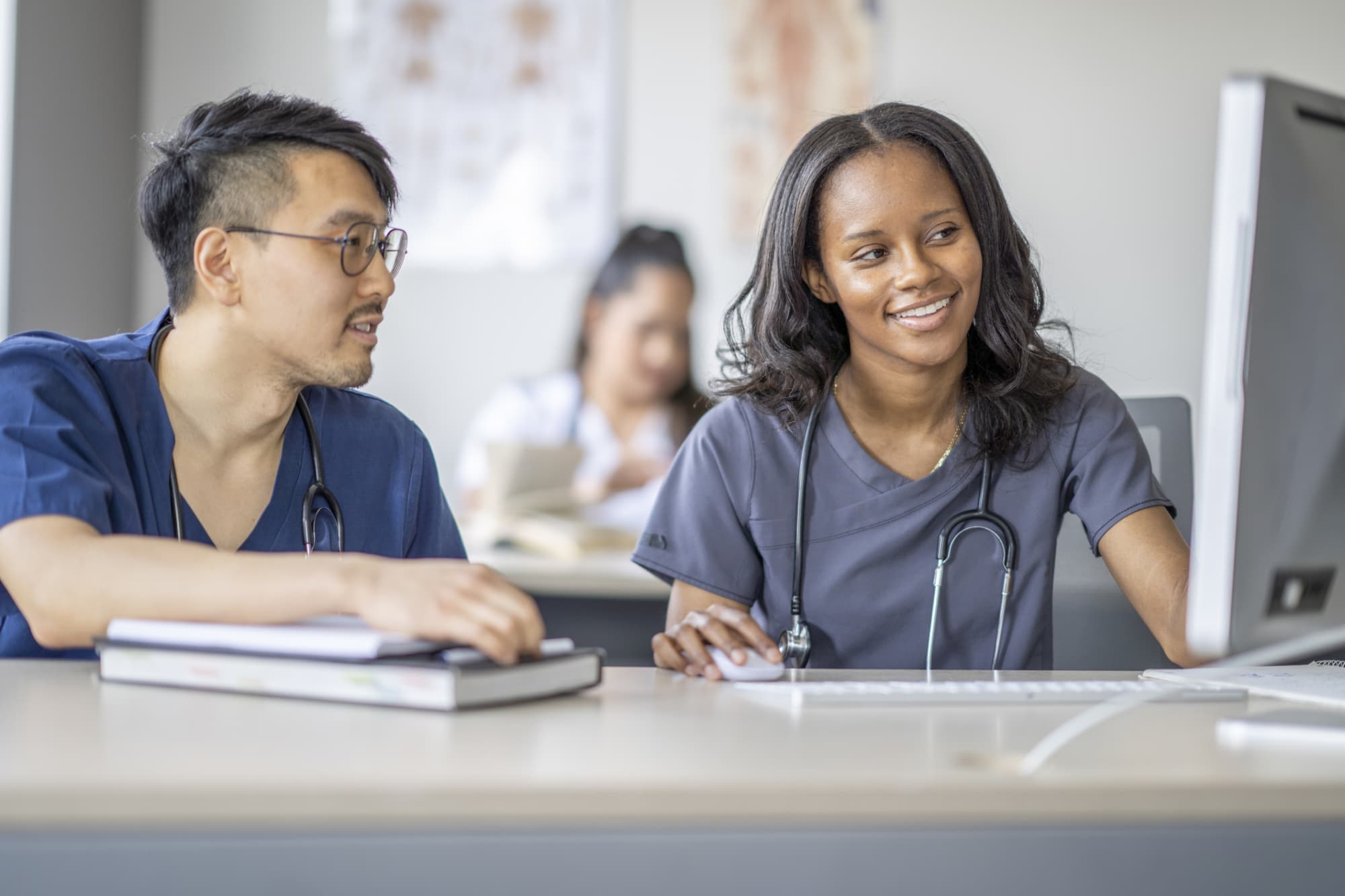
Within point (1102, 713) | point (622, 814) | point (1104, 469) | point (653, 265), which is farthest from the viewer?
point (653, 265)

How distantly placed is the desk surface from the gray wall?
9.30 ft

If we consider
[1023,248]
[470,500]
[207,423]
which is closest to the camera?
[207,423]

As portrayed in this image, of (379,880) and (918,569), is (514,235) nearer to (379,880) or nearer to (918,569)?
(918,569)

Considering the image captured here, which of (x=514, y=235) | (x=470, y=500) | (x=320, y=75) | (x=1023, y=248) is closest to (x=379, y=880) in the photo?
(x=1023, y=248)

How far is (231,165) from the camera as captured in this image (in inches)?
59.4

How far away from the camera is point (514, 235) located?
4.36 metres

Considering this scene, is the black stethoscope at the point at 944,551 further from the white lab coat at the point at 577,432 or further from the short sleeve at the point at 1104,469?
the white lab coat at the point at 577,432

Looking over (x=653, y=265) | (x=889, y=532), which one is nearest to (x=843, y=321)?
(x=889, y=532)

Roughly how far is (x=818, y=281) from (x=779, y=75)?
9.38 ft

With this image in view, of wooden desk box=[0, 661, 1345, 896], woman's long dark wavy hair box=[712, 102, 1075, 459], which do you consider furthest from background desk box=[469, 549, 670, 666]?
wooden desk box=[0, 661, 1345, 896]

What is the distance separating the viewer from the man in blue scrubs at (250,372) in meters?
1.28

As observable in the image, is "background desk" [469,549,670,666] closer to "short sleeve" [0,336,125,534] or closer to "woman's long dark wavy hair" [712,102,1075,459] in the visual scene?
"woman's long dark wavy hair" [712,102,1075,459]

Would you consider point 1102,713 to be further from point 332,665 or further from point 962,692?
point 332,665

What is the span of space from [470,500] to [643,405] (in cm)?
63
